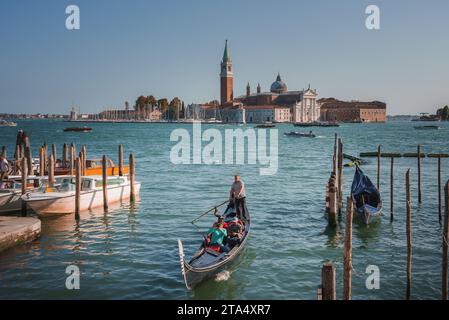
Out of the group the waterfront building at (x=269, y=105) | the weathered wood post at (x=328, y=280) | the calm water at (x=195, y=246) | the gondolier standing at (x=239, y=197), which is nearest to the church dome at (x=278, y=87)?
the waterfront building at (x=269, y=105)

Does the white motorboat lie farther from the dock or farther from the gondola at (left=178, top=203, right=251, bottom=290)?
the gondola at (left=178, top=203, right=251, bottom=290)

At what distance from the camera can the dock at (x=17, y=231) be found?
456 inches

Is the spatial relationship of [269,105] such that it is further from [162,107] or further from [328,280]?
A: [328,280]

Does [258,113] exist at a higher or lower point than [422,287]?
higher

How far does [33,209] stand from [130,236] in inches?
138

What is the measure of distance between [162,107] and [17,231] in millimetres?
171121

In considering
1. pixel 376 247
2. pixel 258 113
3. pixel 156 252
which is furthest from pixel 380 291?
pixel 258 113

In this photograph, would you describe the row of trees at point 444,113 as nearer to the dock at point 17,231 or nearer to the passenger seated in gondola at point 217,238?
the passenger seated in gondola at point 217,238

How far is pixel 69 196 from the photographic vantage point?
15688 millimetres

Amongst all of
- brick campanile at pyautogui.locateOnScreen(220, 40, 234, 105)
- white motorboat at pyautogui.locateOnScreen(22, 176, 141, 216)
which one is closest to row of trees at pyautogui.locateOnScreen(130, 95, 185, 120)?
brick campanile at pyautogui.locateOnScreen(220, 40, 234, 105)

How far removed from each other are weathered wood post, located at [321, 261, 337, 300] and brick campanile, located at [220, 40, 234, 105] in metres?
148

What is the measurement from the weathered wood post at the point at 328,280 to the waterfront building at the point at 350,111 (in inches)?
6447

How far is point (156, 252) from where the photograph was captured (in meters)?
12.3
